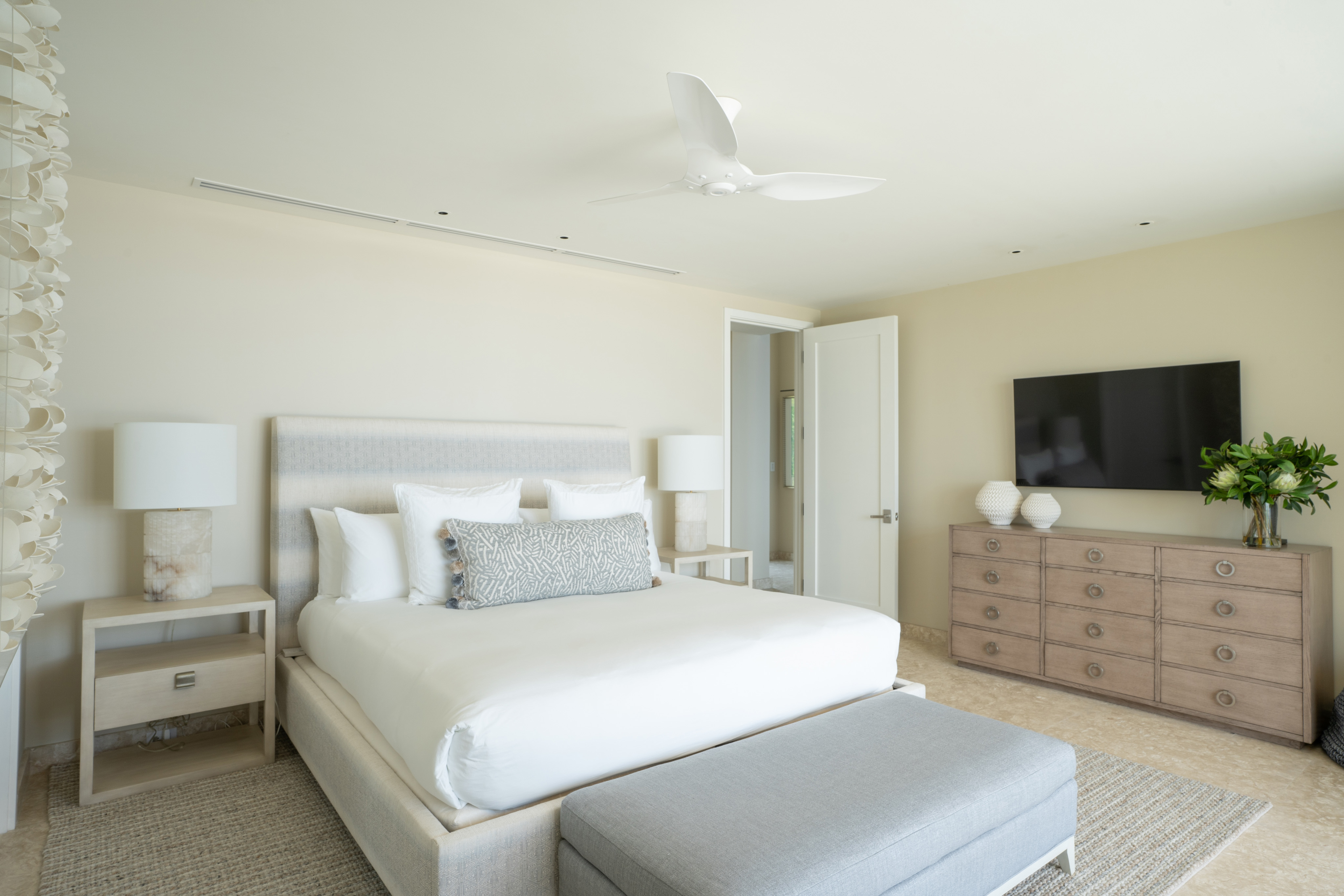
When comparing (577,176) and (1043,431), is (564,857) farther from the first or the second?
(1043,431)

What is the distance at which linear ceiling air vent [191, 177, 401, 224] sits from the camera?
10.2ft

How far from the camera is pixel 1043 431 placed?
441 centimetres

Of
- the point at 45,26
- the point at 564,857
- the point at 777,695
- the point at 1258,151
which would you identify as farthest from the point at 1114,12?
the point at 564,857

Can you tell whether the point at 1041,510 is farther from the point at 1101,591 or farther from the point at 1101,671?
the point at 1101,671

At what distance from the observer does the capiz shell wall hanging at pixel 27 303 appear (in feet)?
1.00

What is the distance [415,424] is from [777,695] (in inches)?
90.6

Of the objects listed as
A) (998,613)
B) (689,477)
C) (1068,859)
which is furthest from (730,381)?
(1068,859)

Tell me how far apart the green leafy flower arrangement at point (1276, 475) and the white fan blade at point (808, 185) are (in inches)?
92.1

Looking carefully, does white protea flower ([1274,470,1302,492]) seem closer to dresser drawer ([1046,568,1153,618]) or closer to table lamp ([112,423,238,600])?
dresser drawer ([1046,568,1153,618])

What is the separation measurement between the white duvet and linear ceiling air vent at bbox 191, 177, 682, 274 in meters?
1.76

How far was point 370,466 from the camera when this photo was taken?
3.62 metres

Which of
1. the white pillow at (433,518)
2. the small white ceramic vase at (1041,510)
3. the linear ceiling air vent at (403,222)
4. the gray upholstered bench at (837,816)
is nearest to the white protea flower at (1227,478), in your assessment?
the small white ceramic vase at (1041,510)

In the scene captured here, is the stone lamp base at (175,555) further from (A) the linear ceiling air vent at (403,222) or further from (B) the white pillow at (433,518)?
(A) the linear ceiling air vent at (403,222)

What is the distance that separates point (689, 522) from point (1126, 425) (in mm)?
2494
